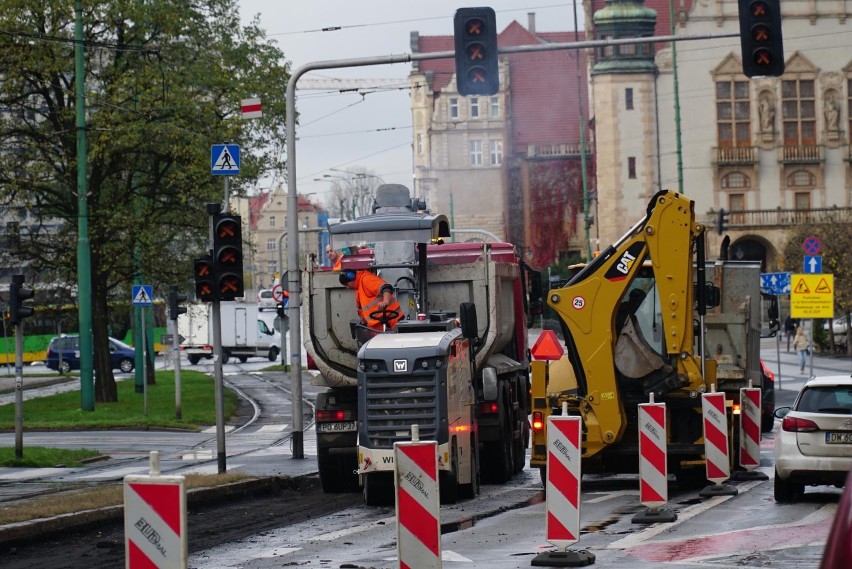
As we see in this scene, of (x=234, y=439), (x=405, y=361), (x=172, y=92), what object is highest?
(x=172, y=92)

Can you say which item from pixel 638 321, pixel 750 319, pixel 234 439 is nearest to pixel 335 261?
pixel 638 321

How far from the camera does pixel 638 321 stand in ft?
66.9

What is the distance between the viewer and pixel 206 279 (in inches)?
808

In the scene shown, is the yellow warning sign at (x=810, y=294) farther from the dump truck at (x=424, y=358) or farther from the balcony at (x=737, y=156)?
the balcony at (x=737, y=156)

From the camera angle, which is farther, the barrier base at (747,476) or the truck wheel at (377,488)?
the barrier base at (747,476)

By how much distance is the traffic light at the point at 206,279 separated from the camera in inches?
805

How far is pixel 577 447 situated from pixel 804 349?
41.3 m

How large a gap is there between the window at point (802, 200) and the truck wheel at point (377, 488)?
7826 centimetres

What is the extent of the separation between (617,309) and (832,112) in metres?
78.1

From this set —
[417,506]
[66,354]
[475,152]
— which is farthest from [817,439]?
[475,152]

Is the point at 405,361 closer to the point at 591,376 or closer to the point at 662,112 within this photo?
the point at 591,376

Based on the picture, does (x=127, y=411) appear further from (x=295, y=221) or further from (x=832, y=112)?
(x=832, y=112)

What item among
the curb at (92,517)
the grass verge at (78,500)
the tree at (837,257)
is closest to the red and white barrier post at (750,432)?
the curb at (92,517)

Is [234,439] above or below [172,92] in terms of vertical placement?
below
